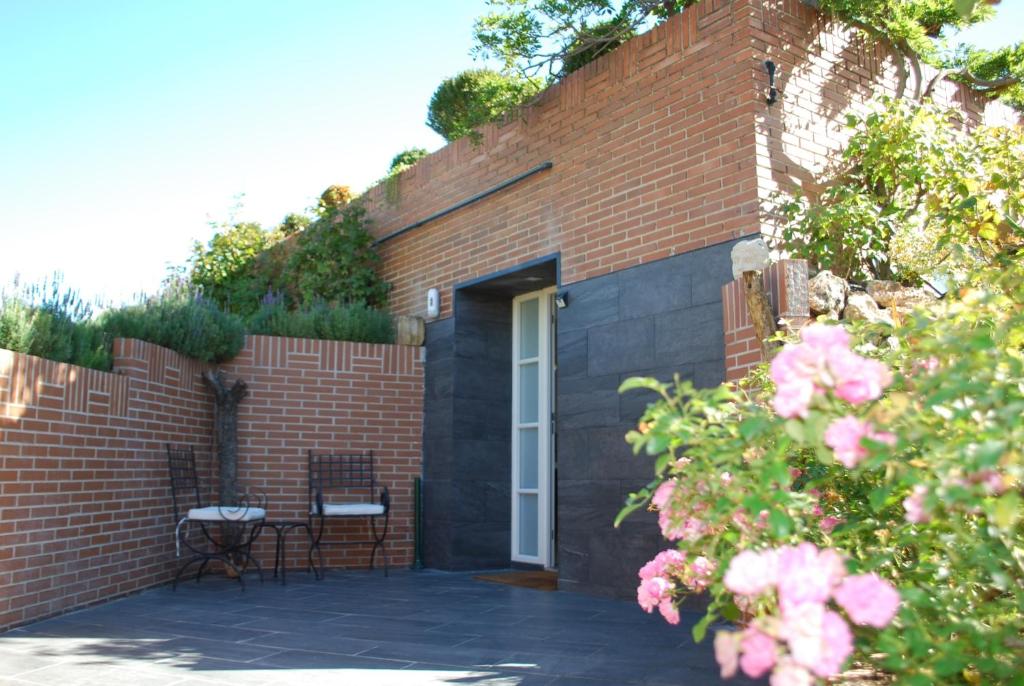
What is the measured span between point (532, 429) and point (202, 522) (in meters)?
2.59

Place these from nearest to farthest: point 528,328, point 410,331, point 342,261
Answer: point 528,328 → point 410,331 → point 342,261

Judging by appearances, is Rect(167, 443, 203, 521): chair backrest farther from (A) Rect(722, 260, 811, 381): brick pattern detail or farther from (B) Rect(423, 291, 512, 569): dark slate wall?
(A) Rect(722, 260, 811, 381): brick pattern detail

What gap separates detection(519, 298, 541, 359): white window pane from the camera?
7305mm

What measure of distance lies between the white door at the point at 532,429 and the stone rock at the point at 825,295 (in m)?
2.94

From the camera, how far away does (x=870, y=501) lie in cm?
197

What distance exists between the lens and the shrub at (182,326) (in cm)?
614

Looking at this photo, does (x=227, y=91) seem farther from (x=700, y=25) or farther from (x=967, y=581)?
(x=967, y=581)

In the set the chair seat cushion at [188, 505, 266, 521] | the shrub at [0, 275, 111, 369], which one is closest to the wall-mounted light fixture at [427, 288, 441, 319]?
the chair seat cushion at [188, 505, 266, 521]

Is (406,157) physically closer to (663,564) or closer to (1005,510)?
(663,564)

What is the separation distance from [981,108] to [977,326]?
4.81 meters

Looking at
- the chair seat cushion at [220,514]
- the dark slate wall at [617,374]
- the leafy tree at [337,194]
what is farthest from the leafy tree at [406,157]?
the chair seat cushion at [220,514]

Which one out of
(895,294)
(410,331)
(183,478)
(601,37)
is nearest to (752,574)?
(895,294)

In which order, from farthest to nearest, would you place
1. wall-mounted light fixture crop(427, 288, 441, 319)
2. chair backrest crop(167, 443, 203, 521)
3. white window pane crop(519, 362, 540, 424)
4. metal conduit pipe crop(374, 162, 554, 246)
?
wall-mounted light fixture crop(427, 288, 441, 319) < white window pane crop(519, 362, 540, 424) < metal conduit pipe crop(374, 162, 554, 246) < chair backrest crop(167, 443, 203, 521)

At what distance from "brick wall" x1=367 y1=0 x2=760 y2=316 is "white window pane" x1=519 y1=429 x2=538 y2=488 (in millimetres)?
1194
